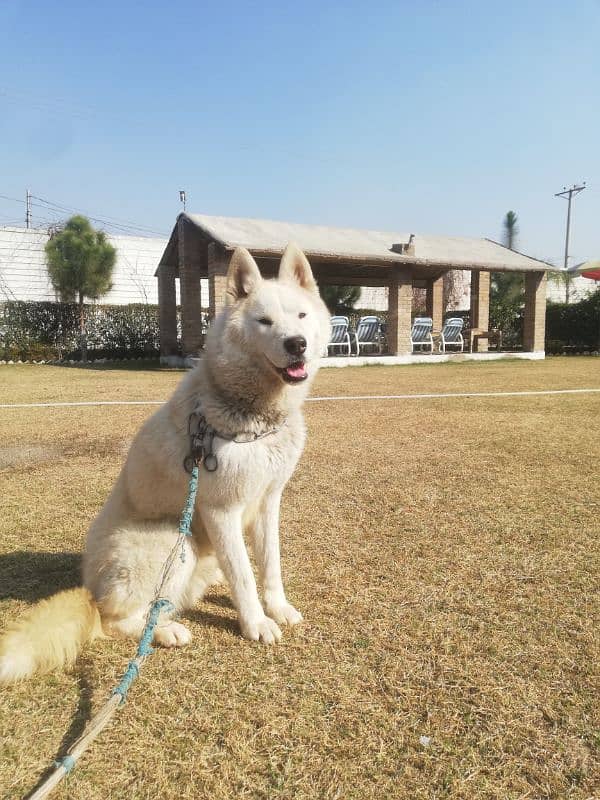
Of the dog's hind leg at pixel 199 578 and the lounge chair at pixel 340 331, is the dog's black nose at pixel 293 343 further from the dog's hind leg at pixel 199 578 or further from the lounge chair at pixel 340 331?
the lounge chair at pixel 340 331

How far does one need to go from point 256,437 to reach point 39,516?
222 centimetres

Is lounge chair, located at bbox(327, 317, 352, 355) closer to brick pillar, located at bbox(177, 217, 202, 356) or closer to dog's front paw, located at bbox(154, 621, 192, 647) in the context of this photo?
brick pillar, located at bbox(177, 217, 202, 356)

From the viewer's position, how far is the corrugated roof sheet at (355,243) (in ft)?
49.4

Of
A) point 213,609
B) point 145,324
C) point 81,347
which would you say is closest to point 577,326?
point 145,324

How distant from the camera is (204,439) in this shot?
2045 mm

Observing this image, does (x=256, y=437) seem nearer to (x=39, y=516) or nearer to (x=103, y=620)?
(x=103, y=620)

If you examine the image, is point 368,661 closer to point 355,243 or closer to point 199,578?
point 199,578

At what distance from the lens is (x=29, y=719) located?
164 centimetres

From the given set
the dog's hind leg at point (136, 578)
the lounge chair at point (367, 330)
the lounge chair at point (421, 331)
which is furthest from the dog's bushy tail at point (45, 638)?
the lounge chair at point (421, 331)

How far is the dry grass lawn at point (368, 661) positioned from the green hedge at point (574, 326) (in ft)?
64.7

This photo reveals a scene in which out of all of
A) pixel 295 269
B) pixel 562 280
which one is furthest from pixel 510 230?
pixel 295 269

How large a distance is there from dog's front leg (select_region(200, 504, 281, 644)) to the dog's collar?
173 mm

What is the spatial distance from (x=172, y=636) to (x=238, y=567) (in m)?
0.40

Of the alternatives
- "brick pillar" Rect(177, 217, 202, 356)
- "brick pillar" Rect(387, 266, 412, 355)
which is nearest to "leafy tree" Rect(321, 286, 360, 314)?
"brick pillar" Rect(387, 266, 412, 355)
